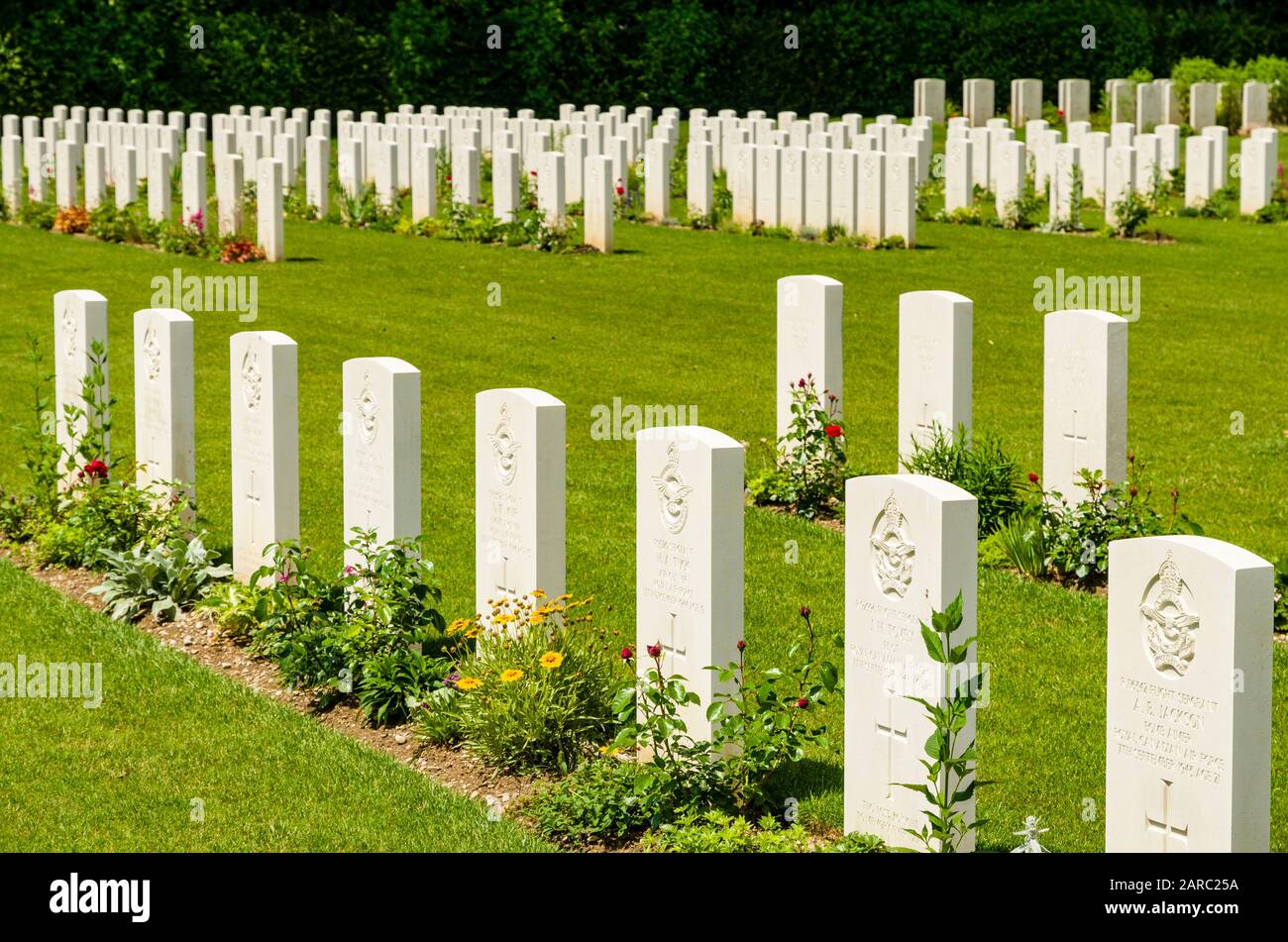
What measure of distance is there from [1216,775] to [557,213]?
1509 cm

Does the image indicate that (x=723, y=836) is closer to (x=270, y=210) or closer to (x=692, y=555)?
(x=692, y=555)

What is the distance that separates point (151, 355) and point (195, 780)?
3447 millimetres

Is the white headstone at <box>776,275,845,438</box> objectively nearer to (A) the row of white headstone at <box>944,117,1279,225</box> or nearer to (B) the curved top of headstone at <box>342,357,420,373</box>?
(B) the curved top of headstone at <box>342,357,420,373</box>

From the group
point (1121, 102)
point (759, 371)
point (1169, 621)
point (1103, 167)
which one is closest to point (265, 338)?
point (1169, 621)

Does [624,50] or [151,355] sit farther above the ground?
[624,50]

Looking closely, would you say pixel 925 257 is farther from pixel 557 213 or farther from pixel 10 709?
pixel 10 709

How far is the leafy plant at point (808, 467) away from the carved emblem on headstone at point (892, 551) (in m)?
4.57

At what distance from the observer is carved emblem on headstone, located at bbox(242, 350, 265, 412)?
8.51 meters

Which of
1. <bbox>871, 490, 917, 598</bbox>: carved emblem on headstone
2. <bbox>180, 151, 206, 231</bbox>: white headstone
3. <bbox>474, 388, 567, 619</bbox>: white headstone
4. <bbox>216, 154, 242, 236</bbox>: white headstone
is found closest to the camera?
<bbox>871, 490, 917, 598</bbox>: carved emblem on headstone

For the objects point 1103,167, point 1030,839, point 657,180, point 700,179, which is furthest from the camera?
point 1103,167

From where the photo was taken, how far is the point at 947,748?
17.2 feet

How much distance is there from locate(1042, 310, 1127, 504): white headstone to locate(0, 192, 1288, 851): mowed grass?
800 millimetres

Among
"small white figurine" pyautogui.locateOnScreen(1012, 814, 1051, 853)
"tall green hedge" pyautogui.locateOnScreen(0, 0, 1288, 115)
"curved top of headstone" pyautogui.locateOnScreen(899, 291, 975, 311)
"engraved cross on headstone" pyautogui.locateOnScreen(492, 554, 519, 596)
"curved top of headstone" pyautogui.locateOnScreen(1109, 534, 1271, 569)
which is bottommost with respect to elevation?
"small white figurine" pyautogui.locateOnScreen(1012, 814, 1051, 853)

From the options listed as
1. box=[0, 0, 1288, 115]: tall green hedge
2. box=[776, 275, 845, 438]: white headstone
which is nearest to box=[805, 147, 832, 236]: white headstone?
box=[776, 275, 845, 438]: white headstone
